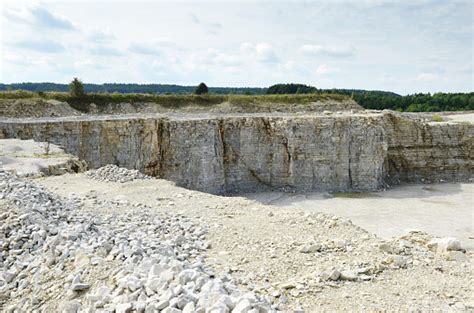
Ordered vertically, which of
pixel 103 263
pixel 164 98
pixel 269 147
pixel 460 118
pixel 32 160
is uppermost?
pixel 164 98

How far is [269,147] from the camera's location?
3356cm

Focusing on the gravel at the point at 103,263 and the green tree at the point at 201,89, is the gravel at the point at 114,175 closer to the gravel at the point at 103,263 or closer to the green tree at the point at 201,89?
the gravel at the point at 103,263

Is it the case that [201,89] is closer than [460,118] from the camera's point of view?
No

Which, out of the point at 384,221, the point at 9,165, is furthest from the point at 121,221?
the point at 384,221

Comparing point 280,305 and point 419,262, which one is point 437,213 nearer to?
point 419,262

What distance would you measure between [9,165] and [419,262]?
14.7 m

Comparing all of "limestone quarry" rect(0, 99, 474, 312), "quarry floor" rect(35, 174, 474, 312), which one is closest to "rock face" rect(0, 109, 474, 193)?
"limestone quarry" rect(0, 99, 474, 312)

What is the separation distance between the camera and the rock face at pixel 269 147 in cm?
2834

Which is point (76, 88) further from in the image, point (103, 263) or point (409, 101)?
point (409, 101)

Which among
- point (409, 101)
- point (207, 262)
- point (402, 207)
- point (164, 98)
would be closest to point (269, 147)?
point (402, 207)

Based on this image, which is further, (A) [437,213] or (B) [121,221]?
(A) [437,213]

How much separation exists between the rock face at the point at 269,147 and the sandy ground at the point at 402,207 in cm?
186

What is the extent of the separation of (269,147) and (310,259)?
25275mm

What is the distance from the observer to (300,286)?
7.00 m
